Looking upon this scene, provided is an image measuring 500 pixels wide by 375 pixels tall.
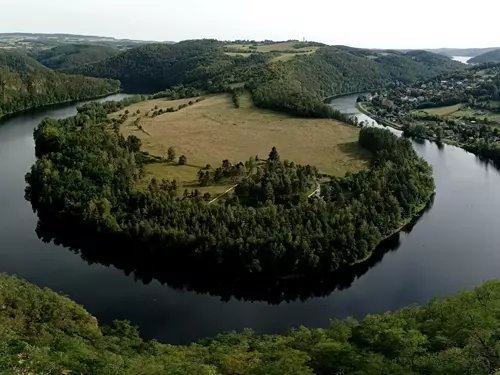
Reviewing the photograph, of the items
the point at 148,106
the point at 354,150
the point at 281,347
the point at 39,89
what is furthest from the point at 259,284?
the point at 39,89

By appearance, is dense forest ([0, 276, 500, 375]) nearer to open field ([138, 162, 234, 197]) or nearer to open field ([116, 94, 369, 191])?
open field ([138, 162, 234, 197])

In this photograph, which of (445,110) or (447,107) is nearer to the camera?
(445,110)

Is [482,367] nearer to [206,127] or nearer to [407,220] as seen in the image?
[407,220]

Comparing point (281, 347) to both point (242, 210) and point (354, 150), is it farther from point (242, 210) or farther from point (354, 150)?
point (354, 150)

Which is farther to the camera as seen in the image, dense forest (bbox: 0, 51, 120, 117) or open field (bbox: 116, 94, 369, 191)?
dense forest (bbox: 0, 51, 120, 117)

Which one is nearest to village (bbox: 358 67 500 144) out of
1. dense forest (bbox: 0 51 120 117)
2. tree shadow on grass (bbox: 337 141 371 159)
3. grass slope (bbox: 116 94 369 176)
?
grass slope (bbox: 116 94 369 176)

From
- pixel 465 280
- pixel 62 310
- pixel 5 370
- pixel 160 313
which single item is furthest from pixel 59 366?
pixel 465 280

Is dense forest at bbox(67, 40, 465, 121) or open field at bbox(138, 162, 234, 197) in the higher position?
dense forest at bbox(67, 40, 465, 121)
